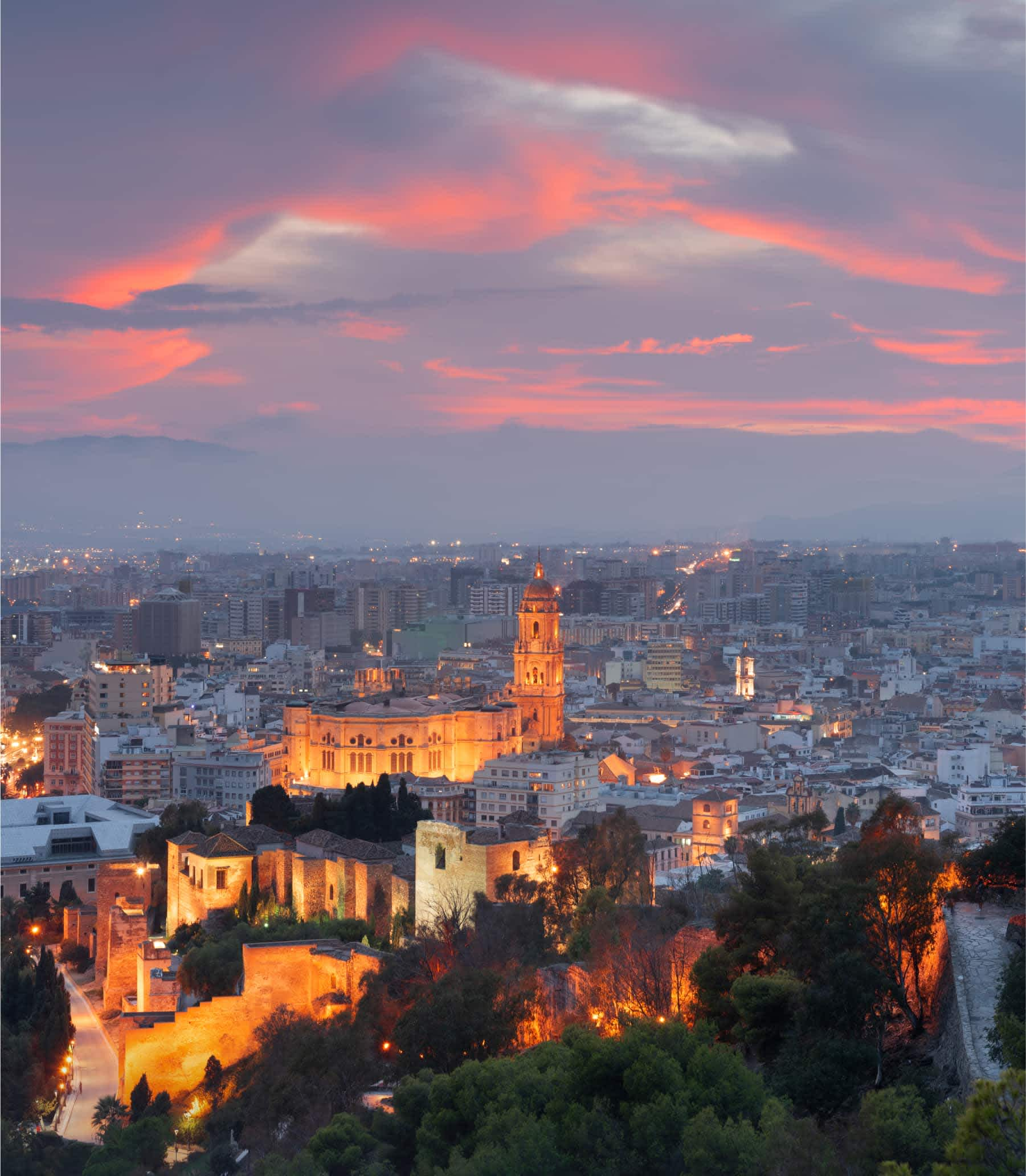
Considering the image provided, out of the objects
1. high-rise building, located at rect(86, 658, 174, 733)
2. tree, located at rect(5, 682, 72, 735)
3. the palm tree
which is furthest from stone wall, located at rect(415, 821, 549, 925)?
tree, located at rect(5, 682, 72, 735)

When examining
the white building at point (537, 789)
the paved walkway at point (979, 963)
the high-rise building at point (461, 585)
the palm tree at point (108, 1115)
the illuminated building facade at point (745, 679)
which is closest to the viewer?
the paved walkway at point (979, 963)

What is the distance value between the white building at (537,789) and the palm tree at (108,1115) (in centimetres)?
747

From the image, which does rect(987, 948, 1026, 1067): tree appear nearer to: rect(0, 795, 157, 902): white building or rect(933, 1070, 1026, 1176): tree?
rect(933, 1070, 1026, 1176): tree

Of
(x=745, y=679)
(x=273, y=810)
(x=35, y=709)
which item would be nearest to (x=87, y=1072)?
(x=273, y=810)

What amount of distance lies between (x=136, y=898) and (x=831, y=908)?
7865mm

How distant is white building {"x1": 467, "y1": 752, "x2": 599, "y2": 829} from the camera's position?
1823 cm

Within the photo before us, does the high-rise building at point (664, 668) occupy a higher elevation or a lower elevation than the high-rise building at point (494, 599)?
lower

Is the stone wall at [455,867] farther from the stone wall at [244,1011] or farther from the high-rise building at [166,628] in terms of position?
the high-rise building at [166,628]

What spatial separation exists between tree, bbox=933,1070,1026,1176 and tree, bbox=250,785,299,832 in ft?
39.3

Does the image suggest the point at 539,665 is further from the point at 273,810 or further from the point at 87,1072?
the point at 87,1072

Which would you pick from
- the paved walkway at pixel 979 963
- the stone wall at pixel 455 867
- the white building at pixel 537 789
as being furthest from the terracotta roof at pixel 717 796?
the paved walkway at pixel 979 963

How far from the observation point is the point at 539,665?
25.9m

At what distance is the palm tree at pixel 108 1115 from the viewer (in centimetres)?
1038

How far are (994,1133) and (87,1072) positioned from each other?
8389 mm
